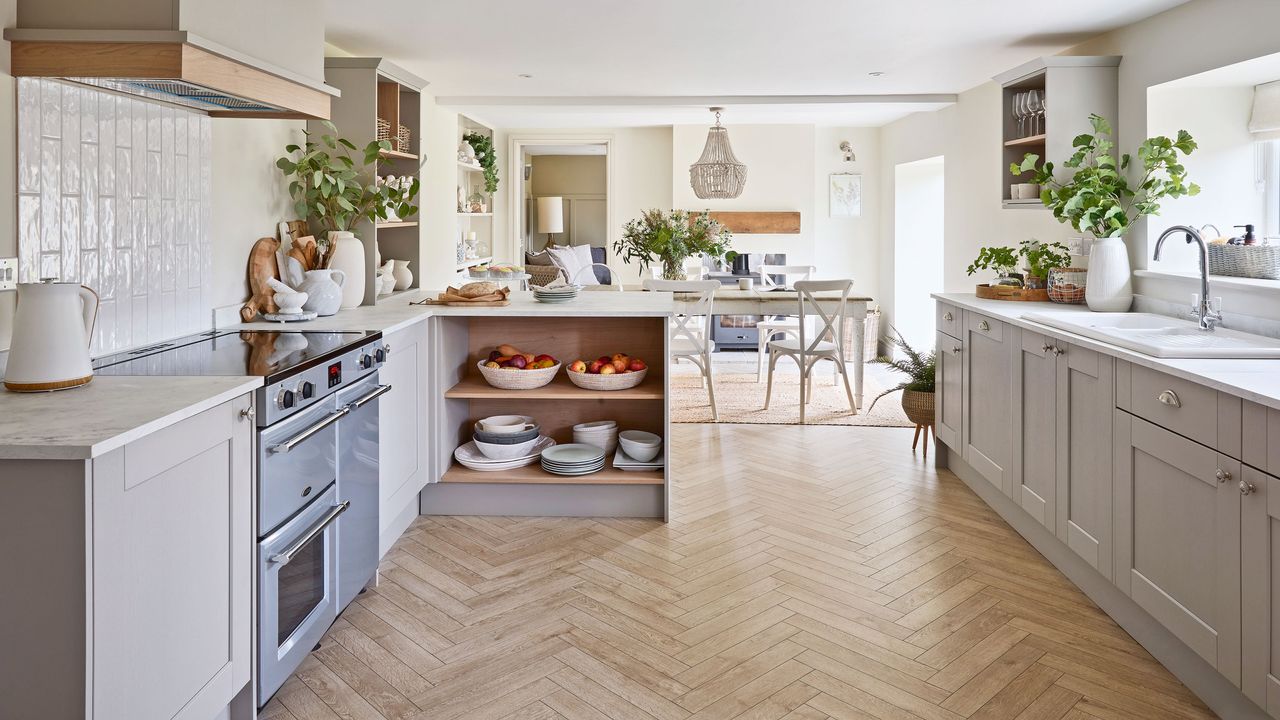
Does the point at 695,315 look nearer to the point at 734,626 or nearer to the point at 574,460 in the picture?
the point at 574,460

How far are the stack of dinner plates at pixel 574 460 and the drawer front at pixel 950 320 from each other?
5.97ft

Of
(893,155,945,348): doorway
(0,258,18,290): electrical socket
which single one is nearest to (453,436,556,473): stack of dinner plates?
(0,258,18,290): electrical socket

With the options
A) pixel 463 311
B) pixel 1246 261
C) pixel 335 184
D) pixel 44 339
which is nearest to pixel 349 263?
pixel 335 184

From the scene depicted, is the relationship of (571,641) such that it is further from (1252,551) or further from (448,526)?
(1252,551)

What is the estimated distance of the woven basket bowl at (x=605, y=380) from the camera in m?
3.89

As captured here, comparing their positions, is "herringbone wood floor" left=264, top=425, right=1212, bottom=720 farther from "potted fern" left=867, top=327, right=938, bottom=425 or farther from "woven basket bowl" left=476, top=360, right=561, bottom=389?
"potted fern" left=867, top=327, right=938, bottom=425

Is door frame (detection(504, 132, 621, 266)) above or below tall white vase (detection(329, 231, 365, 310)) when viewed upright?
above

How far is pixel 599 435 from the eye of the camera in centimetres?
407

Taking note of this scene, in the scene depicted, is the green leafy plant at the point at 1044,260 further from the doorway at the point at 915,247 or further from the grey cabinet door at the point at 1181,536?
the doorway at the point at 915,247

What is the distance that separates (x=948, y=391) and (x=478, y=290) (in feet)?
7.79

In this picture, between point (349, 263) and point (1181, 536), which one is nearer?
point (1181, 536)

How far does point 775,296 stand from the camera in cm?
647

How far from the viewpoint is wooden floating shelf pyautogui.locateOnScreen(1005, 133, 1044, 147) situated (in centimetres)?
434

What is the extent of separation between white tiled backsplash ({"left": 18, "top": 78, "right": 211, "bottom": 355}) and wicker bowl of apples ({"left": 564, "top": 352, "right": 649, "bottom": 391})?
1475 millimetres
